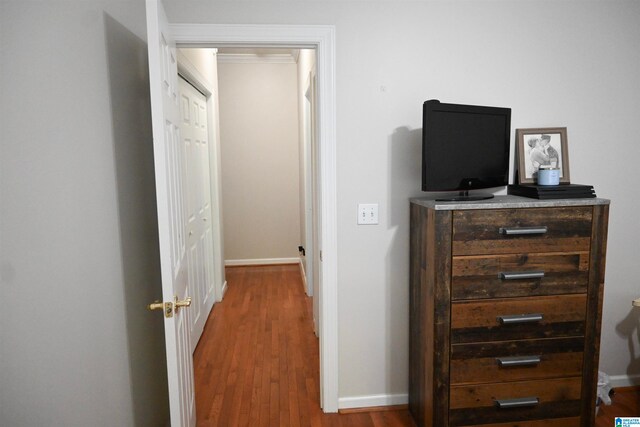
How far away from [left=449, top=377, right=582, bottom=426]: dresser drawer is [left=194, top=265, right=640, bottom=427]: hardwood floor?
0.40m

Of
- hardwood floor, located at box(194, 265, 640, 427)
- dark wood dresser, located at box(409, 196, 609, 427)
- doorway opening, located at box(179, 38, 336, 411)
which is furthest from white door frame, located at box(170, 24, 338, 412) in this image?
doorway opening, located at box(179, 38, 336, 411)

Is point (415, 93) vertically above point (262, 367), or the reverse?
point (415, 93)

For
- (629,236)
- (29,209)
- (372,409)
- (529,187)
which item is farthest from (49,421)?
(629,236)

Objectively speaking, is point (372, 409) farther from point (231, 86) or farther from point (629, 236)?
point (231, 86)

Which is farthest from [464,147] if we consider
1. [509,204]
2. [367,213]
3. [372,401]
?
[372,401]

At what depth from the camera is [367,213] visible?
226 cm

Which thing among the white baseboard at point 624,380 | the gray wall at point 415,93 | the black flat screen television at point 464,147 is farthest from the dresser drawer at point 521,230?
the white baseboard at point 624,380

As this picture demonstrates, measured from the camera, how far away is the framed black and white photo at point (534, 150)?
2.28 metres

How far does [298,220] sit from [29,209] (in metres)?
4.55

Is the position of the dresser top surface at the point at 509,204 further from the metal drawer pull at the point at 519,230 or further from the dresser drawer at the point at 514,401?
the dresser drawer at the point at 514,401

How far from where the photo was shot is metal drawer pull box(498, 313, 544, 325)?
1.95 meters

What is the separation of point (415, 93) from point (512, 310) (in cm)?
120

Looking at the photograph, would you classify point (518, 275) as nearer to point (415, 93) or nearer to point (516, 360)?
point (516, 360)

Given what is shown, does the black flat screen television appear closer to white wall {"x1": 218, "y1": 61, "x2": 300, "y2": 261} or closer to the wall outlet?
the wall outlet
